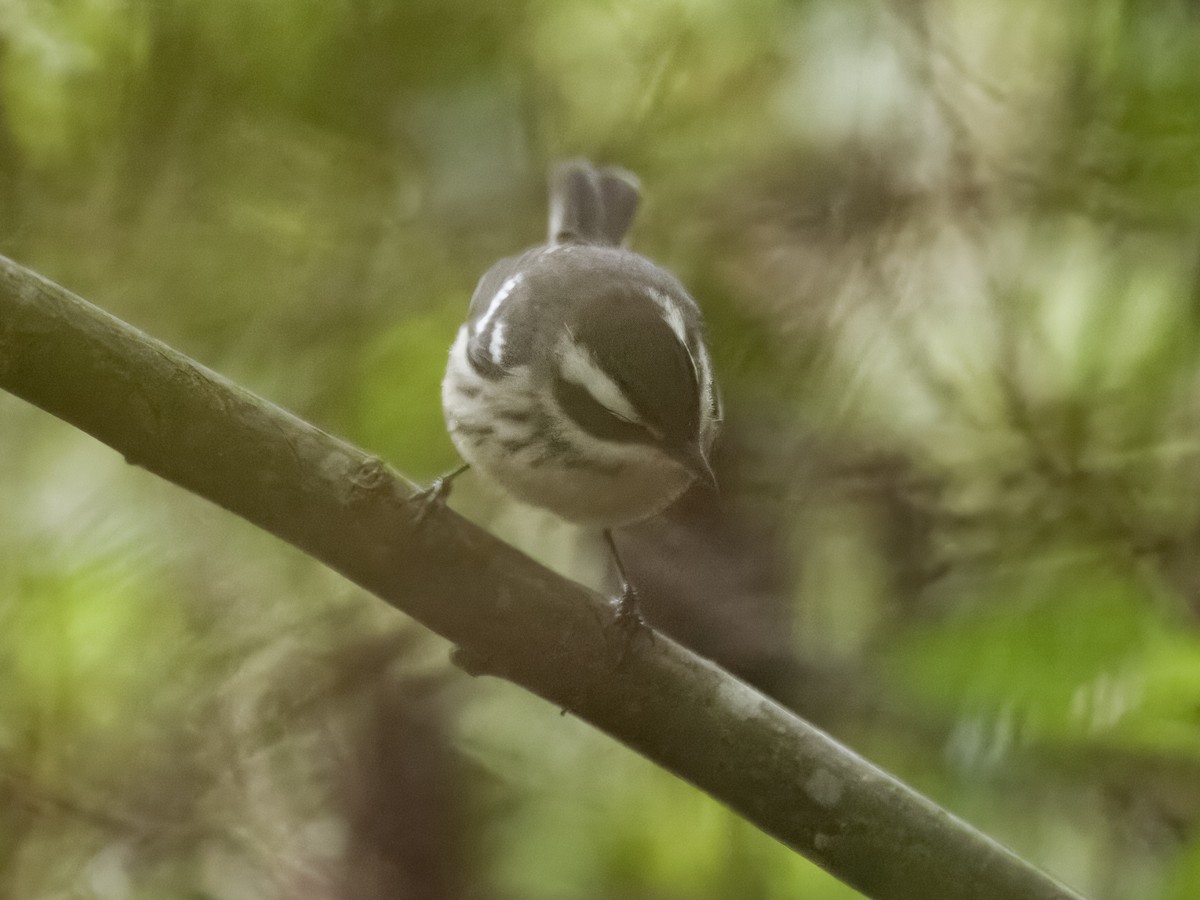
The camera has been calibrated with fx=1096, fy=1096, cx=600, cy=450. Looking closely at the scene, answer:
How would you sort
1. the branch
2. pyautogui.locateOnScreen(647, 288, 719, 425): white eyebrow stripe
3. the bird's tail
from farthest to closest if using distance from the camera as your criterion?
1. the bird's tail
2. pyautogui.locateOnScreen(647, 288, 719, 425): white eyebrow stripe
3. the branch

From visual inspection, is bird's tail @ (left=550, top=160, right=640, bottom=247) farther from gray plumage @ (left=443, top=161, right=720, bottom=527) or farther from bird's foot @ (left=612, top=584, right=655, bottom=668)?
bird's foot @ (left=612, top=584, right=655, bottom=668)

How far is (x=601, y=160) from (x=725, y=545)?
0.66 metres

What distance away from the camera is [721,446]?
155cm

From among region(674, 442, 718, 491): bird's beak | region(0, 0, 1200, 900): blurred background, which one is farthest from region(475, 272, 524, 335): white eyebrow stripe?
region(674, 442, 718, 491): bird's beak

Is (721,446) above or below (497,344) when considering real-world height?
below

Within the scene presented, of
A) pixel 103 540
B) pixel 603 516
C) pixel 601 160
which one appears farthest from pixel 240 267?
pixel 603 516

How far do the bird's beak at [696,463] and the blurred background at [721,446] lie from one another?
1.12ft

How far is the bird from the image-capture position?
47.4 inches

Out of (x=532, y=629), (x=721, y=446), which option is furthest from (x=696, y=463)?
(x=721, y=446)

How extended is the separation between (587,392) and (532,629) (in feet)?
0.97

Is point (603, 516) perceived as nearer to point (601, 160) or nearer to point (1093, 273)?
point (601, 160)

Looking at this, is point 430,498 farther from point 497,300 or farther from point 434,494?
point 497,300

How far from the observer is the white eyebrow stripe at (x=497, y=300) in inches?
56.3

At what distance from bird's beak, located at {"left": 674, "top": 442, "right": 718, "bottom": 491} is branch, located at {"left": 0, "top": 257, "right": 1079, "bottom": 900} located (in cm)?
17
